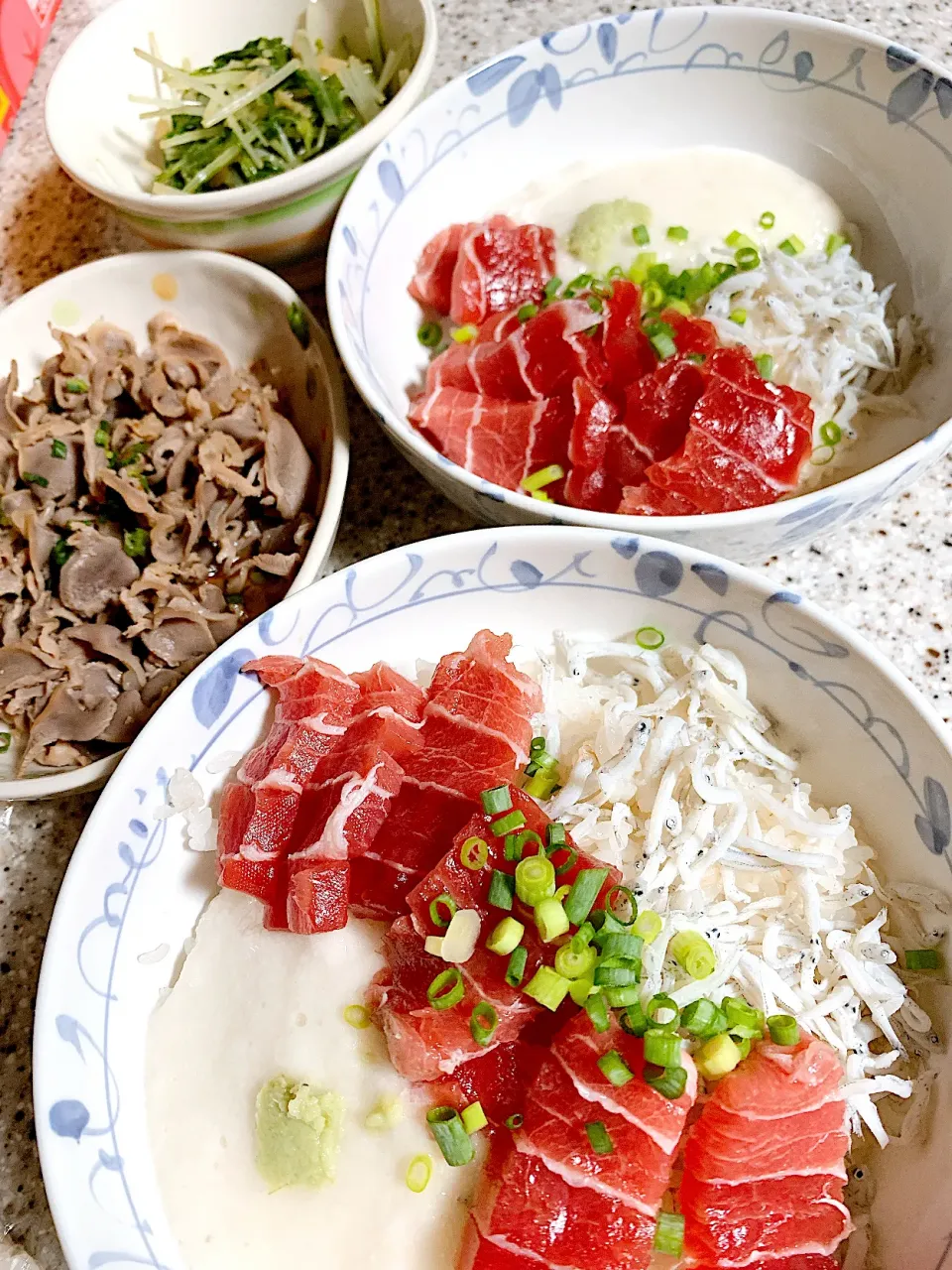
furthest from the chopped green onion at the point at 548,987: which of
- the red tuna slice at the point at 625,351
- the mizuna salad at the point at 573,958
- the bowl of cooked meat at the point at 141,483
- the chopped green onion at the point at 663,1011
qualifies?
the red tuna slice at the point at 625,351

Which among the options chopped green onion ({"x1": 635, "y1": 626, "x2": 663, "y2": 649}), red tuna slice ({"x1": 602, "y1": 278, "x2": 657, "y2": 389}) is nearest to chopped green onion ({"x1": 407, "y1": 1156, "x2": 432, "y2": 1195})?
chopped green onion ({"x1": 635, "y1": 626, "x2": 663, "y2": 649})

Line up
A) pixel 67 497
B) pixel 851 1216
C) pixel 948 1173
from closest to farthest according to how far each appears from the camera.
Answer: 1. pixel 948 1173
2. pixel 851 1216
3. pixel 67 497

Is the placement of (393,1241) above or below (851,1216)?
below

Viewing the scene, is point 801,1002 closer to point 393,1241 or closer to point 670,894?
point 670,894

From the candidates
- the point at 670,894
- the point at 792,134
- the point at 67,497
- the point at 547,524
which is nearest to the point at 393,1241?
the point at 670,894

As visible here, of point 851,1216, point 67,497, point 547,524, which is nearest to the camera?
point 851,1216

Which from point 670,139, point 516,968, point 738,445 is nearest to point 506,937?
point 516,968

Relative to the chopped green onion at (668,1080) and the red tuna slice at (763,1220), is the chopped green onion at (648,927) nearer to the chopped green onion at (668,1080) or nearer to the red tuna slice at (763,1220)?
the chopped green onion at (668,1080)
